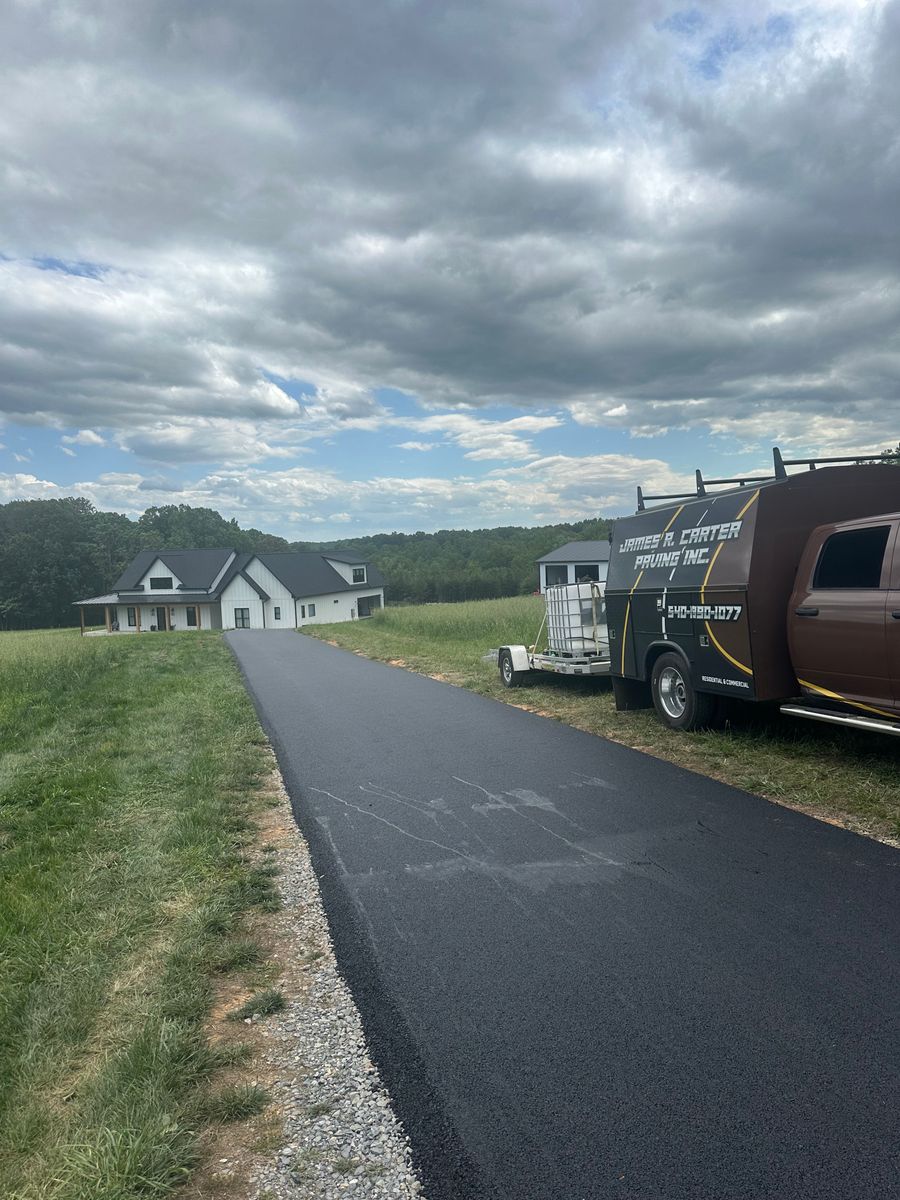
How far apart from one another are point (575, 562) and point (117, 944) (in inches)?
2183

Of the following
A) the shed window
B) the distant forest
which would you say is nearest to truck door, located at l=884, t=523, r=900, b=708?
the shed window

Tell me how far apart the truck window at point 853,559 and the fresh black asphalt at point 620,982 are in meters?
2.17

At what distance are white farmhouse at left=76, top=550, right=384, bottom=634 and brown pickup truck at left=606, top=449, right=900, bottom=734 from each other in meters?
48.0

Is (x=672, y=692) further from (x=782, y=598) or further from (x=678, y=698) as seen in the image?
(x=782, y=598)

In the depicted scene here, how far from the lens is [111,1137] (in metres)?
2.77

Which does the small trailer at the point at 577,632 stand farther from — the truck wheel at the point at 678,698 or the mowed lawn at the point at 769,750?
the truck wheel at the point at 678,698

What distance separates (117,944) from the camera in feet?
14.5

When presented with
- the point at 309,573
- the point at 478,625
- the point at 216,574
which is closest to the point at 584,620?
the point at 478,625

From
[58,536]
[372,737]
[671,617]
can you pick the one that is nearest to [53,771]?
[372,737]

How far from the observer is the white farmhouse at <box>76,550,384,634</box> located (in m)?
56.4

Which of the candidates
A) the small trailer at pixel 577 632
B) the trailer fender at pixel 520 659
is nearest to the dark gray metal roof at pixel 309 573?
the trailer fender at pixel 520 659

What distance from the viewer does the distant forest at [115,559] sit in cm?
7681

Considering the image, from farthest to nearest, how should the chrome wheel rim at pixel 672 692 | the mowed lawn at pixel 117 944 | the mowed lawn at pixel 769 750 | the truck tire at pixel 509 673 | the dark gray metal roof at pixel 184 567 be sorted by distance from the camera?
1. the dark gray metal roof at pixel 184 567
2. the truck tire at pixel 509 673
3. the chrome wheel rim at pixel 672 692
4. the mowed lawn at pixel 769 750
5. the mowed lawn at pixel 117 944

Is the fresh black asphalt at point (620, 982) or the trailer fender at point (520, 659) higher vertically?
the trailer fender at point (520, 659)
